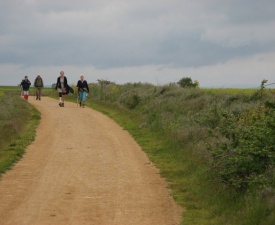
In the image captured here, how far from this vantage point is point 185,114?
22.1m

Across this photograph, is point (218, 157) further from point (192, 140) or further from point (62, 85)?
point (62, 85)

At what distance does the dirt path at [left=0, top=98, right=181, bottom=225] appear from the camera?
9.69 meters

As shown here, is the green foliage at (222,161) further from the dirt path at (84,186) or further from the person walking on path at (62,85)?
the person walking on path at (62,85)

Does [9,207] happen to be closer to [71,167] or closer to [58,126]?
[71,167]

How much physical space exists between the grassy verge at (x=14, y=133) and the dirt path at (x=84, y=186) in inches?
11.8

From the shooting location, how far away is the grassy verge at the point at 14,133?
592 inches

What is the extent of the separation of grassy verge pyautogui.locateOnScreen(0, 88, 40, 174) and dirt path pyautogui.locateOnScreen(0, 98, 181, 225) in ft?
0.99

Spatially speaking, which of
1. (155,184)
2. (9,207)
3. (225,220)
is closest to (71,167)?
(155,184)

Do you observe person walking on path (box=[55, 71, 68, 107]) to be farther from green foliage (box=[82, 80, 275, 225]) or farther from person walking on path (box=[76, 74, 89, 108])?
green foliage (box=[82, 80, 275, 225])

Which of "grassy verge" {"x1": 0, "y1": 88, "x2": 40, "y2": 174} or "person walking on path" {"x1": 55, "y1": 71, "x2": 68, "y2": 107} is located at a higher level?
"person walking on path" {"x1": 55, "y1": 71, "x2": 68, "y2": 107}

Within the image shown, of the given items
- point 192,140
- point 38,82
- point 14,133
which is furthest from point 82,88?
point 192,140

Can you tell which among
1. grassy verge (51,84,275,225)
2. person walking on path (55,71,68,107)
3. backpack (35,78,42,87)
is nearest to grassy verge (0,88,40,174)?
grassy verge (51,84,275,225)

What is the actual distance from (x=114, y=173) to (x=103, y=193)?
2177 millimetres

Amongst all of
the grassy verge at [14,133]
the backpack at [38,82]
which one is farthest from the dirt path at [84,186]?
the backpack at [38,82]
